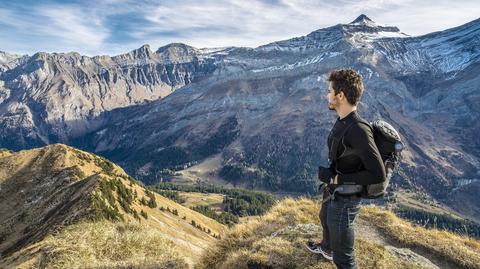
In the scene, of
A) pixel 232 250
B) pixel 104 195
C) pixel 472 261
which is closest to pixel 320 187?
pixel 232 250

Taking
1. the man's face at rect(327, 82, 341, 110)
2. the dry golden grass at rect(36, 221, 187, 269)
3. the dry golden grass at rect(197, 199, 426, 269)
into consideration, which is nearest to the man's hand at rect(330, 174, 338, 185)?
the man's face at rect(327, 82, 341, 110)

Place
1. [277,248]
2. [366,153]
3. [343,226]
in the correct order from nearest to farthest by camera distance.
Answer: [366,153] < [343,226] < [277,248]

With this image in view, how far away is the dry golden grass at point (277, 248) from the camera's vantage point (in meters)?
14.5

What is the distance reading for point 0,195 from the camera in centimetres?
6781

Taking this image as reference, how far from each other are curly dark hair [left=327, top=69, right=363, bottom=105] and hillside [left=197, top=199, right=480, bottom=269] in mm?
5937

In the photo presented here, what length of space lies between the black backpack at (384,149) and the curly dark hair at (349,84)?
29.5 inches

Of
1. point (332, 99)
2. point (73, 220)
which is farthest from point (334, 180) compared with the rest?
point (73, 220)

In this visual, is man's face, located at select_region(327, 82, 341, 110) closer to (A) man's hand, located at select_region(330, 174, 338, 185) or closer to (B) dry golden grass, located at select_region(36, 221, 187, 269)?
(A) man's hand, located at select_region(330, 174, 338, 185)

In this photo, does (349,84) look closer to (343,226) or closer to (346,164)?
(346,164)

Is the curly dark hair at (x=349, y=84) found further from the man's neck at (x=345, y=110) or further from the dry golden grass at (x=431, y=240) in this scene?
the dry golden grass at (x=431, y=240)

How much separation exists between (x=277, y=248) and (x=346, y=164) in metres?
5.49

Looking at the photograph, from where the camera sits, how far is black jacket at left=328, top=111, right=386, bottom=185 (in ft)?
35.0

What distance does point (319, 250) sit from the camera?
14.1 m

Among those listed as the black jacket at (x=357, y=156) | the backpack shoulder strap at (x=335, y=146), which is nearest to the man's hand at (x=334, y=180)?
the black jacket at (x=357, y=156)
